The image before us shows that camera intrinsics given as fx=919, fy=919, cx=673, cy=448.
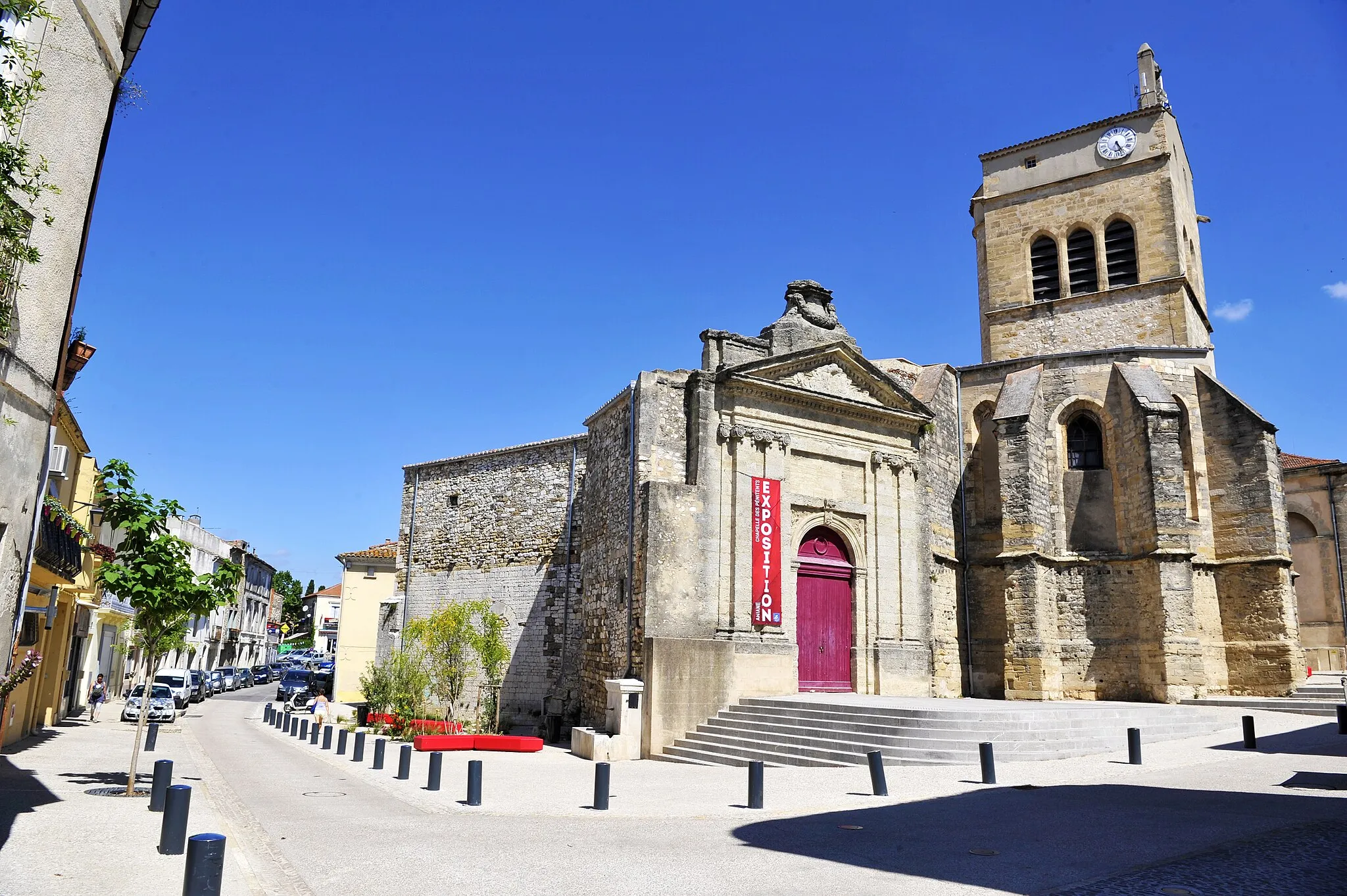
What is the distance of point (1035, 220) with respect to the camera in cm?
2586

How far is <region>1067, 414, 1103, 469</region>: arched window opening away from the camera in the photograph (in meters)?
21.1

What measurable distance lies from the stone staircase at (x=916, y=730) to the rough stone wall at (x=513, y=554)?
5.40 m

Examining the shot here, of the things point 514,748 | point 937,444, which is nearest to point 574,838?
point 514,748

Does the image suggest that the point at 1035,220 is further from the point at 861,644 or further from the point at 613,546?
the point at 613,546

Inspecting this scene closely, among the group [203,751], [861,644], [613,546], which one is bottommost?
[203,751]

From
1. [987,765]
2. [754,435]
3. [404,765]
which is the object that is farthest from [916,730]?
[404,765]

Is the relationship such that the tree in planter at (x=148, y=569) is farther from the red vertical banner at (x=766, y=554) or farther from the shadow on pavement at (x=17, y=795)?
the red vertical banner at (x=766, y=554)

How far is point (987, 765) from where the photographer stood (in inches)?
420

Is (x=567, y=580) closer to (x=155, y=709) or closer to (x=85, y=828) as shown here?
(x=155, y=709)

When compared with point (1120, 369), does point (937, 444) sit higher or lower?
lower

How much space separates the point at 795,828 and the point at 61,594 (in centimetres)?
1705

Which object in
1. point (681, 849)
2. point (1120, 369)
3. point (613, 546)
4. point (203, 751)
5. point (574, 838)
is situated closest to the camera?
point (681, 849)

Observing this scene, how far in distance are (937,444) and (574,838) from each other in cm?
1591

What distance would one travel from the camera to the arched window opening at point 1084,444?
69.3 ft
